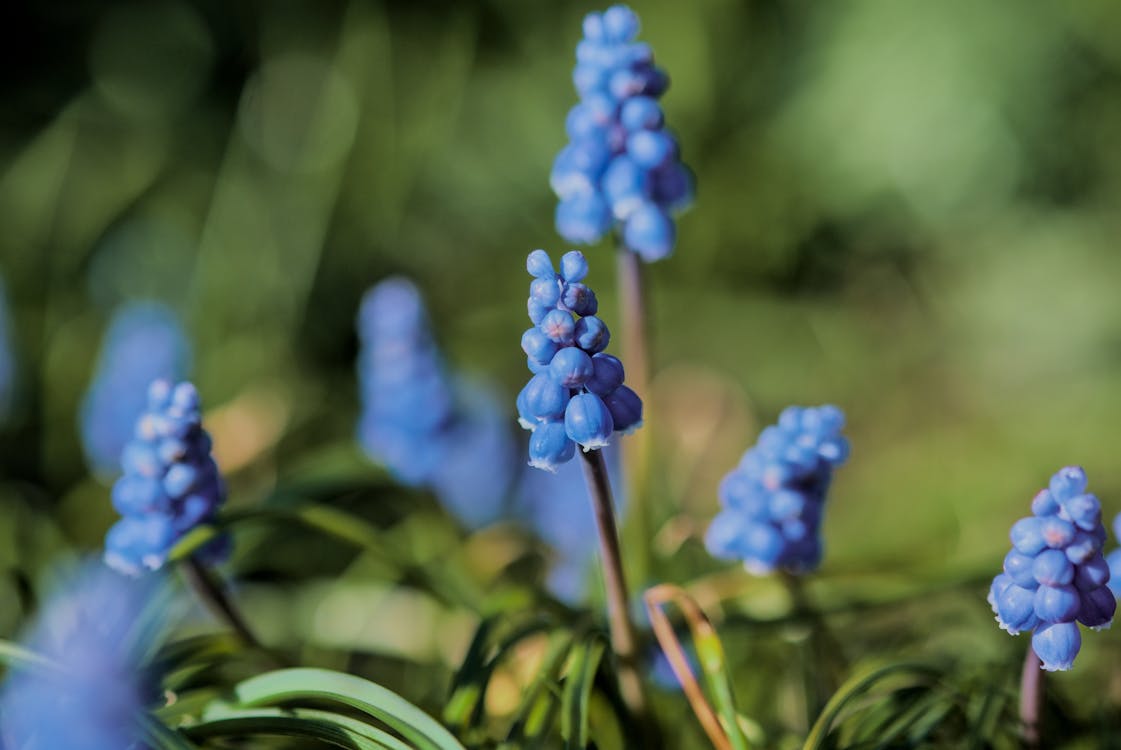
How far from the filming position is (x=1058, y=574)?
5.12 feet

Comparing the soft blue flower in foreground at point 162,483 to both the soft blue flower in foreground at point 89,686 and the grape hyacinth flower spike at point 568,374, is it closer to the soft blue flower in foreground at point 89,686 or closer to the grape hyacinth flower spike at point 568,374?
the soft blue flower in foreground at point 89,686

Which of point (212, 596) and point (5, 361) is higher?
point (5, 361)

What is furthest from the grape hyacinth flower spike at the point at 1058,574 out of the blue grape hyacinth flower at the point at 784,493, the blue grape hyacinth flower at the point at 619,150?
the blue grape hyacinth flower at the point at 619,150

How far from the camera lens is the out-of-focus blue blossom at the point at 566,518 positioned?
9.97 ft

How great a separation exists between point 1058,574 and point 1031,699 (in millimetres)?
410

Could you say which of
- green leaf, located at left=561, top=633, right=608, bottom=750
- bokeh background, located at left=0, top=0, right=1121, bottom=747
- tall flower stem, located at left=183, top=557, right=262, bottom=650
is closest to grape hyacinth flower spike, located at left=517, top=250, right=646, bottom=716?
green leaf, located at left=561, top=633, right=608, bottom=750

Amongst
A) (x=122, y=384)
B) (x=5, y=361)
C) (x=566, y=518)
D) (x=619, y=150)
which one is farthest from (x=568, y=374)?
(x=5, y=361)

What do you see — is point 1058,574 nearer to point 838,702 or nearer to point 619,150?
point 838,702

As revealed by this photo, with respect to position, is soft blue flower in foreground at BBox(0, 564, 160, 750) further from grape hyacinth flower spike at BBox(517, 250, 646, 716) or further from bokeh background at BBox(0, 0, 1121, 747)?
bokeh background at BBox(0, 0, 1121, 747)

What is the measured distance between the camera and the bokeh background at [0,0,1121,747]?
14.1ft

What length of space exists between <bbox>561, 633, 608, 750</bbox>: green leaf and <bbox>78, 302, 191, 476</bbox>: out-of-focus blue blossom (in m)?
1.86

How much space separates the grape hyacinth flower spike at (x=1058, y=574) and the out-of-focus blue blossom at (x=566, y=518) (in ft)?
3.93

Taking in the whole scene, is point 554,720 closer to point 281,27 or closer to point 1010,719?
point 1010,719

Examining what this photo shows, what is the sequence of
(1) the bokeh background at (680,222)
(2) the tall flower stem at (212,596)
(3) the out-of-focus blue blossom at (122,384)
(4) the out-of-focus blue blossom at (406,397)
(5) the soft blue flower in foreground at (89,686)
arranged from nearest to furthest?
(5) the soft blue flower in foreground at (89,686)
(2) the tall flower stem at (212,596)
(4) the out-of-focus blue blossom at (406,397)
(3) the out-of-focus blue blossom at (122,384)
(1) the bokeh background at (680,222)
